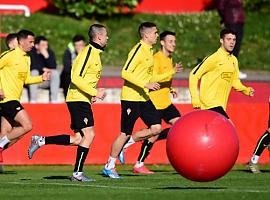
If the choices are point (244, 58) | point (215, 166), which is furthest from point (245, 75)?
point (215, 166)

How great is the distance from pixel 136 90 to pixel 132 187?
334 cm

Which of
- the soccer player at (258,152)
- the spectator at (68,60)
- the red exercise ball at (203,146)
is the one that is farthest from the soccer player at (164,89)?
the red exercise ball at (203,146)

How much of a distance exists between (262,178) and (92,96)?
3.04 metres

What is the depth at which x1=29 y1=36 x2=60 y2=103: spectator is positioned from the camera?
25.8 metres

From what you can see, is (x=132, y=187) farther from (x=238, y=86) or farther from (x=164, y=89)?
(x=164, y=89)

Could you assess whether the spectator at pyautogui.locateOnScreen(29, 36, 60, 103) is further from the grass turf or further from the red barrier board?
the grass turf

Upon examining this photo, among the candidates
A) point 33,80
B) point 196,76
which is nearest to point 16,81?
point 33,80

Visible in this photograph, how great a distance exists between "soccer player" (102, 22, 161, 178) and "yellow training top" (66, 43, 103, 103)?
1.20 metres

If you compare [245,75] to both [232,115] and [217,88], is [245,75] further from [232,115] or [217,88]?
[217,88]

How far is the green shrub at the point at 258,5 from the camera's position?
1345 inches

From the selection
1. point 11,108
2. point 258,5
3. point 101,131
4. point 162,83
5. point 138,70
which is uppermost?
point 258,5

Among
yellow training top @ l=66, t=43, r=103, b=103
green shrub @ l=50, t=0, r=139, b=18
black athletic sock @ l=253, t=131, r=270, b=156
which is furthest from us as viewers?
green shrub @ l=50, t=0, r=139, b=18

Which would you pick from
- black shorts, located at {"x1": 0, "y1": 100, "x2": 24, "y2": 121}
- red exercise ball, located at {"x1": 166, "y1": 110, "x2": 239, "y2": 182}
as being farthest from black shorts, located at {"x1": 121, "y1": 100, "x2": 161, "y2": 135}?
red exercise ball, located at {"x1": 166, "y1": 110, "x2": 239, "y2": 182}

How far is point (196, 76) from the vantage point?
19.3m
